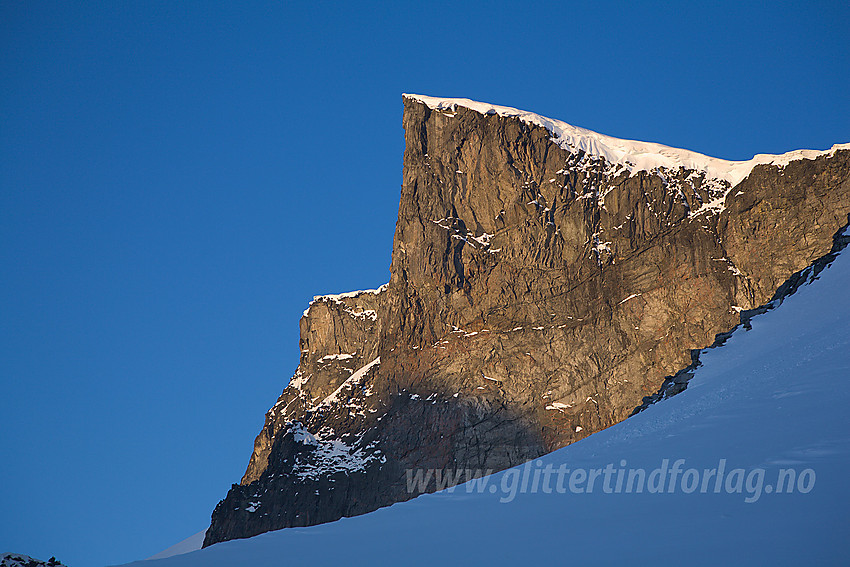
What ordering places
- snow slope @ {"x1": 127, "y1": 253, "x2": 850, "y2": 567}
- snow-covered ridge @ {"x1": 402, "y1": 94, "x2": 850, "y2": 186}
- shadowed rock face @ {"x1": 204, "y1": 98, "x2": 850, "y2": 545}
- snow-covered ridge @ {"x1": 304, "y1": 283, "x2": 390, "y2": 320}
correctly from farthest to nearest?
snow-covered ridge @ {"x1": 304, "y1": 283, "x2": 390, "y2": 320}
snow-covered ridge @ {"x1": 402, "y1": 94, "x2": 850, "y2": 186}
shadowed rock face @ {"x1": 204, "y1": 98, "x2": 850, "y2": 545}
snow slope @ {"x1": 127, "y1": 253, "x2": 850, "y2": 567}

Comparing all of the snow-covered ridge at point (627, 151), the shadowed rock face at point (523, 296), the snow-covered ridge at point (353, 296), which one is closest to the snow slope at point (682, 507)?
the shadowed rock face at point (523, 296)

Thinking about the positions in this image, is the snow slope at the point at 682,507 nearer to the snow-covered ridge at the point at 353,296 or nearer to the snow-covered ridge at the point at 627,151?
the snow-covered ridge at the point at 627,151

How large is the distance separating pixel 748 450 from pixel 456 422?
90.2 m

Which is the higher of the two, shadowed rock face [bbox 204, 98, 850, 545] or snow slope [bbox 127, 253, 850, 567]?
shadowed rock face [bbox 204, 98, 850, 545]

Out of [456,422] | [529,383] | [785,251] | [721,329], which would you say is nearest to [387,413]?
[456,422]

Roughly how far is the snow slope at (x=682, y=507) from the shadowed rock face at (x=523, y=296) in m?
70.6

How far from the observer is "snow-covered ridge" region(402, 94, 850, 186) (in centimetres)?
10038

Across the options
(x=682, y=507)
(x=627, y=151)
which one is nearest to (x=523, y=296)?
(x=627, y=151)

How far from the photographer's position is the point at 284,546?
16516 millimetres

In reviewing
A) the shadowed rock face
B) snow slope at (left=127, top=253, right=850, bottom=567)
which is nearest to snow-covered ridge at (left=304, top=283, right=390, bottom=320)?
the shadowed rock face

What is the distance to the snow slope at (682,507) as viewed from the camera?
1235 cm

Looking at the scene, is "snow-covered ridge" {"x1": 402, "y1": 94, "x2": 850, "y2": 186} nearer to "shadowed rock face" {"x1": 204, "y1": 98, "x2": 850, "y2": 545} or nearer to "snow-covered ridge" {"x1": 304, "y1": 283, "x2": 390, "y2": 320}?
"shadowed rock face" {"x1": 204, "y1": 98, "x2": 850, "y2": 545}

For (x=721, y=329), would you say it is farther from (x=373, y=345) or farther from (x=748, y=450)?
(x=748, y=450)

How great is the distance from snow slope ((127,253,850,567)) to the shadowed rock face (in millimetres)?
70611
